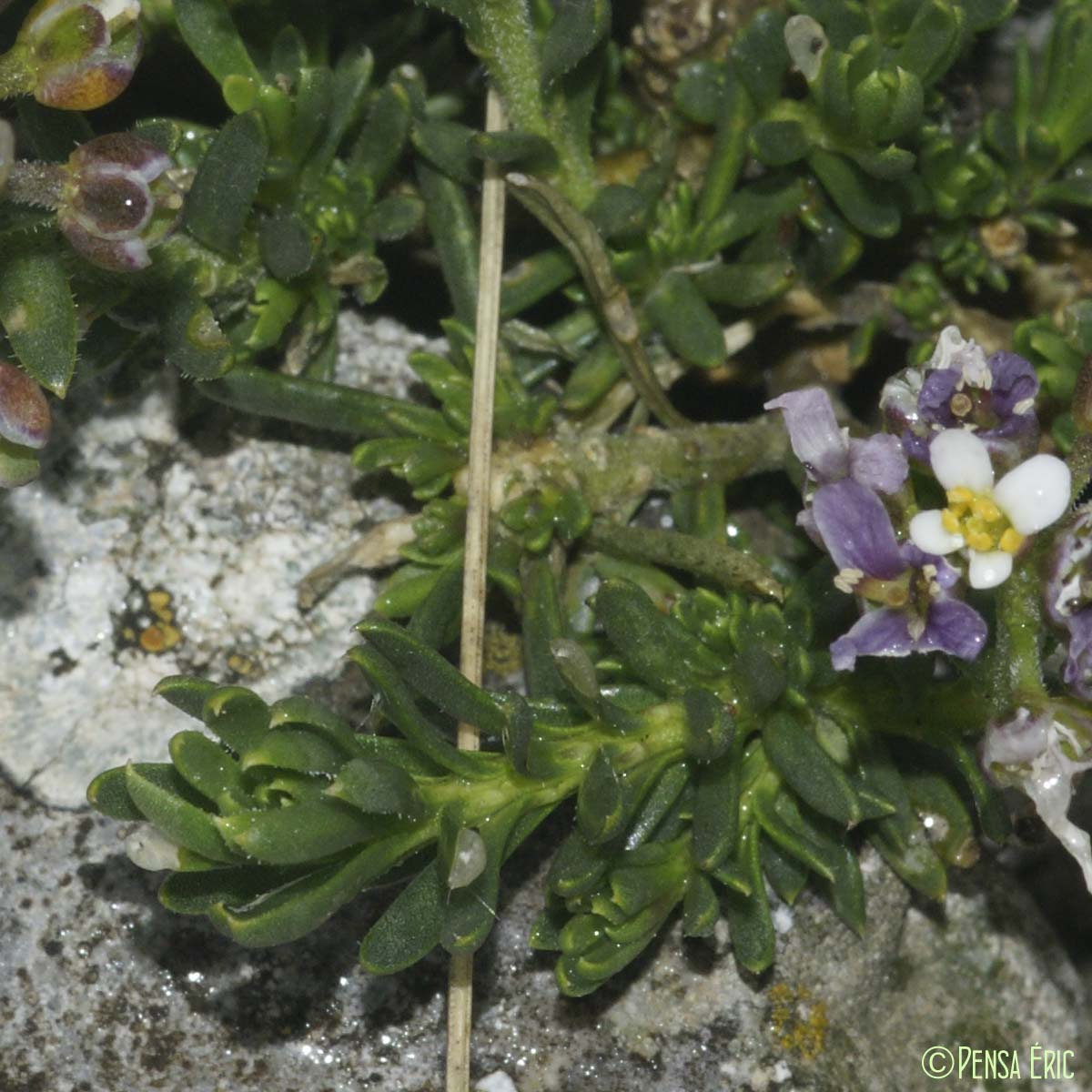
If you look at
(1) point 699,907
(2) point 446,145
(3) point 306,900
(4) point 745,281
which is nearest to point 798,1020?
(1) point 699,907

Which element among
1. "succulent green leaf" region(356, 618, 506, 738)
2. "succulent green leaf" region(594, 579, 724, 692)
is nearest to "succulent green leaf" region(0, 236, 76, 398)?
"succulent green leaf" region(356, 618, 506, 738)

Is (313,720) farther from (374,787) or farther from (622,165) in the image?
(622,165)

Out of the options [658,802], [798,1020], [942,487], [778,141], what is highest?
[778,141]

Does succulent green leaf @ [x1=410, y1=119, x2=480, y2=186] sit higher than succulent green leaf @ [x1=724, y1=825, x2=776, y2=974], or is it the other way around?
succulent green leaf @ [x1=410, y1=119, x2=480, y2=186]

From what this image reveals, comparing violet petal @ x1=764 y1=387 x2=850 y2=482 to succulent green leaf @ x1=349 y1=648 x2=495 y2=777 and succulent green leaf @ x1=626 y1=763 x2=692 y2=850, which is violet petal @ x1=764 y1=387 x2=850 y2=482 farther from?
succulent green leaf @ x1=349 y1=648 x2=495 y2=777

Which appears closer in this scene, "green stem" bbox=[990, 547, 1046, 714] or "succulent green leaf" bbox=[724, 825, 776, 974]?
"green stem" bbox=[990, 547, 1046, 714]

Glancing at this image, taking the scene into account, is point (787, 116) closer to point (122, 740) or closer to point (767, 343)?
point (767, 343)

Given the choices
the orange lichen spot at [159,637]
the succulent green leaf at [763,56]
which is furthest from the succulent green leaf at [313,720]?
the succulent green leaf at [763,56]

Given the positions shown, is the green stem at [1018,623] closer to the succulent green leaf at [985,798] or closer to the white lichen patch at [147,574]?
the succulent green leaf at [985,798]
